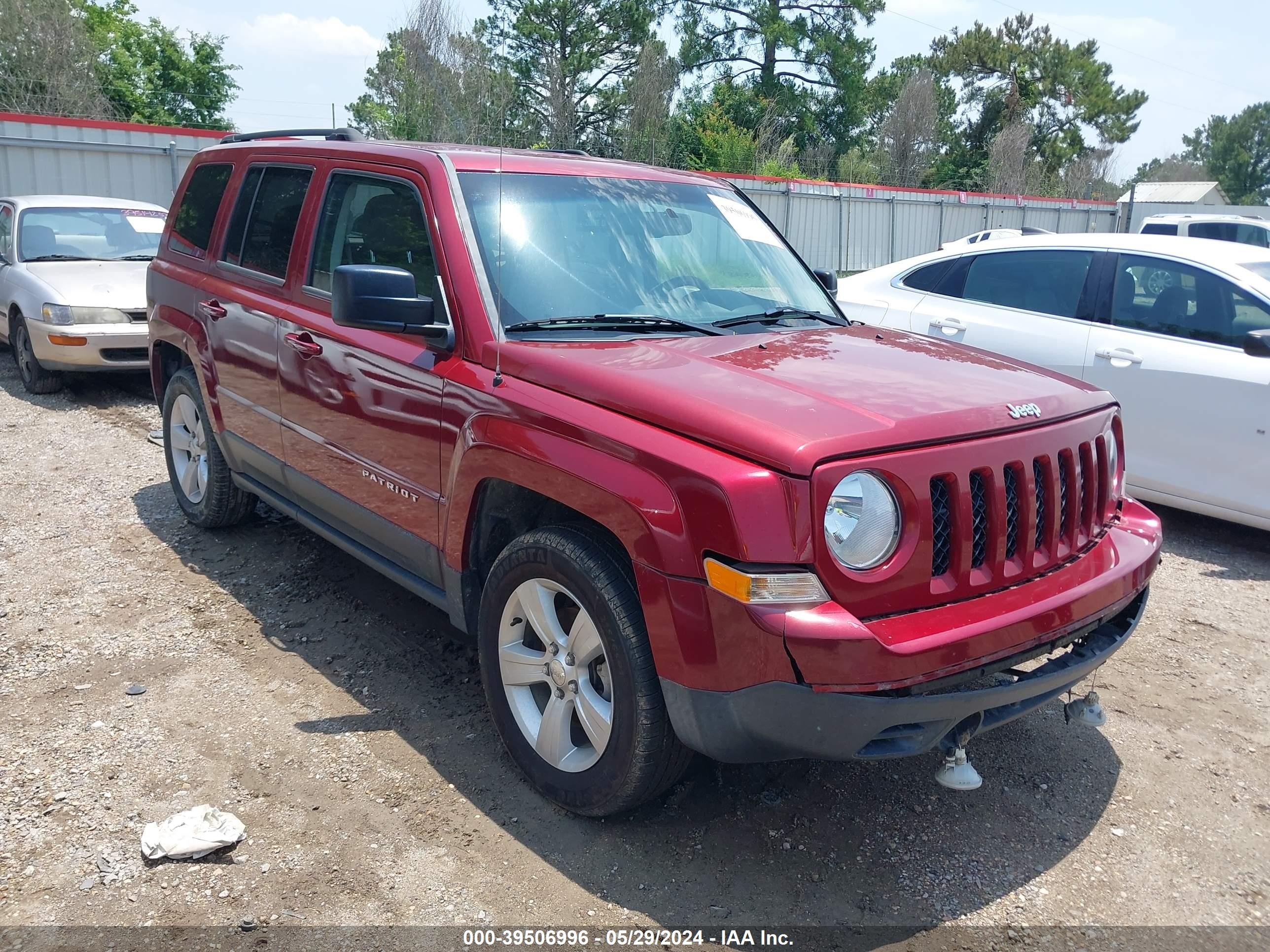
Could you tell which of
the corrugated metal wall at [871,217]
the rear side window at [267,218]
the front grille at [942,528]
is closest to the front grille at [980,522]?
the front grille at [942,528]

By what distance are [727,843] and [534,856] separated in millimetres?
570

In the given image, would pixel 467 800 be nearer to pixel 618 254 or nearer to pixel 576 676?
pixel 576 676

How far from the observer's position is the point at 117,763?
3.39 meters

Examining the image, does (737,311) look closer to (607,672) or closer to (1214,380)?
(607,672)

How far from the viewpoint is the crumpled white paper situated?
2.91m

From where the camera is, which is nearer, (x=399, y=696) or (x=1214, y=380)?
(x=399, y=696)

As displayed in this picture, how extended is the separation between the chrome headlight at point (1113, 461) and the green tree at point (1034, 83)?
54.8 meters

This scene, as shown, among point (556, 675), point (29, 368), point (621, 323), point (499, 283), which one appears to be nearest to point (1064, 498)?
point (621, 323)

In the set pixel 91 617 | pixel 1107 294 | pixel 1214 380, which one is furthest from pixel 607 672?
pixel 1107 294

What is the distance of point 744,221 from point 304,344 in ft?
6.23

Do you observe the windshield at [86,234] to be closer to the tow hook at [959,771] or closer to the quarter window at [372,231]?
the quarter window at [372,231]

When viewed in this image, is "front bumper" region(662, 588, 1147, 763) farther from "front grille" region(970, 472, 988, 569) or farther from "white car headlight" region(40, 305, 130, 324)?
"white car headlight" region(40, 305, 130, 324)

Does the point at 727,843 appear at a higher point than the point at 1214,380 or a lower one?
lower

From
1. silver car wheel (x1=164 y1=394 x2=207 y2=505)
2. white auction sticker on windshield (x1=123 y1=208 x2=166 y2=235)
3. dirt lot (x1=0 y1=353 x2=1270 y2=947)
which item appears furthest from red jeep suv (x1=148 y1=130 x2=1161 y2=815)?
white auction sticker on windshield (x1=123 y1=208 x2=166 y2=235)
